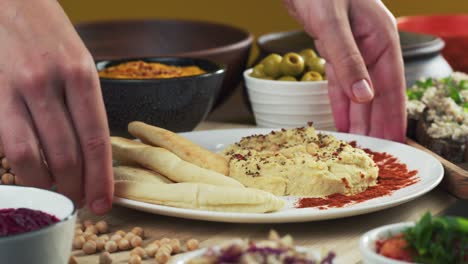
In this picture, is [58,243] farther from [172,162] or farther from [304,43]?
[304,43]

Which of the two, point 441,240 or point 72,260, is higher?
point 441,240

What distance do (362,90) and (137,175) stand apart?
56cm

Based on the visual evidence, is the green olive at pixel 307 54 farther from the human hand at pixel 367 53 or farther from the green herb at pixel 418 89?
the green herb at pixel 418 89

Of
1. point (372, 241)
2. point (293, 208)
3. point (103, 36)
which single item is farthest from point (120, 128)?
point (372, 241)

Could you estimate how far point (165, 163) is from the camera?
5.88 ft

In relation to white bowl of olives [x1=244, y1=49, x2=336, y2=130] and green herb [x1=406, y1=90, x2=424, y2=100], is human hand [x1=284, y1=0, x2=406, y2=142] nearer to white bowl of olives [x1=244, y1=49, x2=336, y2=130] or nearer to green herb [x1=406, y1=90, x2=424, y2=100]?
white bowl of olives [x1=244, y1=49, x2=336, y2=130]

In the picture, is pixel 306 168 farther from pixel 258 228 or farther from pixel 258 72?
pixel 258 72

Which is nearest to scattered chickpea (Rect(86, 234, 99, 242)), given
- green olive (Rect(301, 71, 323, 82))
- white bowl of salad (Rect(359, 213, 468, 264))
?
white bowl of salad (Rect(359, 213, 468, 264))

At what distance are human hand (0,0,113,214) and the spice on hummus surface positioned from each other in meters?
0.84

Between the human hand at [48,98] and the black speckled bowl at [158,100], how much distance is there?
0.76 meters

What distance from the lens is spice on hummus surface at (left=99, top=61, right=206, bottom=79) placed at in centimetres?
234

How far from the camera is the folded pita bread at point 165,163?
1.73 meters

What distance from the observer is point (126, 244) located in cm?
153

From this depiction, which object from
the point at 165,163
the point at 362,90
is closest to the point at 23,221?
the point at 165,163
